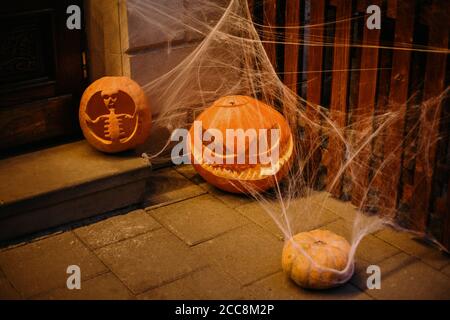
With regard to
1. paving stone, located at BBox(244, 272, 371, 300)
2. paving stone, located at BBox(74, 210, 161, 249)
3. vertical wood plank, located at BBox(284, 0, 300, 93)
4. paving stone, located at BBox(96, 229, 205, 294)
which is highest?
vertical wood plank, located at BBox(284, 0, 300, 93)

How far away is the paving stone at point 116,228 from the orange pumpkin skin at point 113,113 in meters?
0.55

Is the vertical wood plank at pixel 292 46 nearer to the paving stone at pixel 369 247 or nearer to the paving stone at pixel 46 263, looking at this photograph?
the paving stone at pixel 369 247

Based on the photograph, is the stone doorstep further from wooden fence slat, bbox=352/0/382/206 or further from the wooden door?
wooden fence slat, bbox=352/0/382/206

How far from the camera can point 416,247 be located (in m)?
4.67

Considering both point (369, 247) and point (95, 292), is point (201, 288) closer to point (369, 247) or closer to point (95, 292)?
point (95, 292)

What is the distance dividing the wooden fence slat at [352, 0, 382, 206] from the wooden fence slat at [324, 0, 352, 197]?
0.46 ft

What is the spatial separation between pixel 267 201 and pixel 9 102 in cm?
210

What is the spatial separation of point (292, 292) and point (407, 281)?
0.74 m

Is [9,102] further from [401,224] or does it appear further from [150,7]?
[401,224]

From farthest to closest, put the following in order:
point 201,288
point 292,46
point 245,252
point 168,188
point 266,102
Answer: point 266,102 → point 168,188 → point 292,46 → point 245,252 → point 201,288

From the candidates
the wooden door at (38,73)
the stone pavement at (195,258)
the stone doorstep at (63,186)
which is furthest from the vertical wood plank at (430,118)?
the wooden door at (38,73)

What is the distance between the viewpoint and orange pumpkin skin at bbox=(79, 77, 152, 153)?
516 cm

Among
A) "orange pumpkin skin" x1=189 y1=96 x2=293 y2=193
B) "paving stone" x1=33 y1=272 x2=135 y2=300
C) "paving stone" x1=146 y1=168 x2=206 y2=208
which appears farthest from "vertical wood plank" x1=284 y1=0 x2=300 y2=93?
"paving stone" x1=33 y1=272 x2=135 y2=300

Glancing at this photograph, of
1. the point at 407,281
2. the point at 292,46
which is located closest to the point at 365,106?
the point at 292,46
